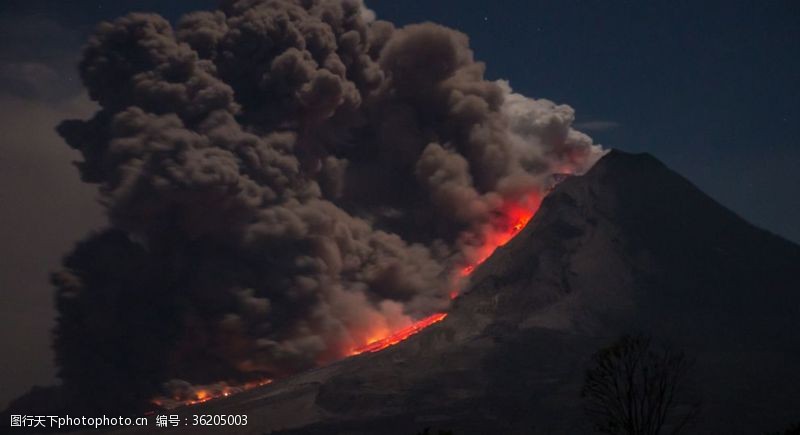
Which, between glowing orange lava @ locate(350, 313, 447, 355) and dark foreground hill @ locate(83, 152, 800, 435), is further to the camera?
glowing orange lava @ locate(350, 313, 447, 355)

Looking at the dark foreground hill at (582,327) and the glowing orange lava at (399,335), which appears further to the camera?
the glowing orange lava at (399,335)

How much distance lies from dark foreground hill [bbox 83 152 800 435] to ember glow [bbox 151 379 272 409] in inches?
176

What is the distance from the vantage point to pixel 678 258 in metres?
53.7

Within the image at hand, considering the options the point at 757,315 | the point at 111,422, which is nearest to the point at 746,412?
the point at 757,315

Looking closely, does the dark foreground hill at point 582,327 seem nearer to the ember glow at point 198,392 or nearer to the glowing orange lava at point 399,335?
the glowing orange lava at point 399,335

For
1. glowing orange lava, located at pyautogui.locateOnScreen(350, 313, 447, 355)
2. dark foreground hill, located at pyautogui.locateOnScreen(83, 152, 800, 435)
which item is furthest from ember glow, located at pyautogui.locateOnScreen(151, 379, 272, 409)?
glowing orange lava, located at pyautogui.locateOnScreen(350, 313, 447, 355)

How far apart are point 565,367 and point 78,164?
31.4 m

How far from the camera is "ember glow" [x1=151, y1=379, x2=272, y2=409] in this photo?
162ft

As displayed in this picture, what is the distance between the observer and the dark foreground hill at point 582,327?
38875 millimetres

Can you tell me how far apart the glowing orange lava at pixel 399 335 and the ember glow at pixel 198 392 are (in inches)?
228

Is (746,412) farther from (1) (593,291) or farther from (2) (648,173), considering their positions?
(2) (648,173)

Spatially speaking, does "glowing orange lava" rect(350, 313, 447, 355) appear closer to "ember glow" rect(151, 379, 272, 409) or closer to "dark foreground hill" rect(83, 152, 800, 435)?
"dark foreground hill" rect(83, 152, 800, 435)

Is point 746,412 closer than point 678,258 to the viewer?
Yes

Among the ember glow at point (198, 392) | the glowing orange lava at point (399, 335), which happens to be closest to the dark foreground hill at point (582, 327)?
the glowing orange lava at point (399, 335)
